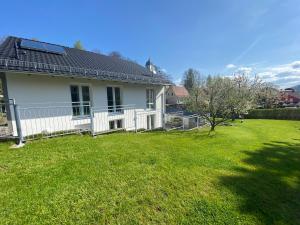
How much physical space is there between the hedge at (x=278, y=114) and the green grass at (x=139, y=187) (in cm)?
2346

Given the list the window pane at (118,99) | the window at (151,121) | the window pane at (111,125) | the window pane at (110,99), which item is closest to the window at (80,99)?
the window pane at (110,99)

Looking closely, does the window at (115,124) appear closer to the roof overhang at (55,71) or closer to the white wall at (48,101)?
the white wall at (48,101)

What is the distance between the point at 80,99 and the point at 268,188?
8875mm

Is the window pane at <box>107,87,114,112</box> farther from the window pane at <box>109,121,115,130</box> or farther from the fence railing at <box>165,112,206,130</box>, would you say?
the fence railing at <box>165,112,206,130</box>

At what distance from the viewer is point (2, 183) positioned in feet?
11.1

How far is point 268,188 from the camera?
3.99 meters

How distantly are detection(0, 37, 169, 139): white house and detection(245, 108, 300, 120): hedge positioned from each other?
22900mm

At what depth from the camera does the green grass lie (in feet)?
9.17

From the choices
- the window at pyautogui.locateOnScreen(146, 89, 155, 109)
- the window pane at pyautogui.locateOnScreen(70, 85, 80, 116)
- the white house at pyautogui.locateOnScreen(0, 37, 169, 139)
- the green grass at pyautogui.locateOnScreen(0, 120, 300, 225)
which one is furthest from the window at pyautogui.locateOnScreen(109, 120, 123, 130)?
the green grass at pyautogui.locateOnScreen(0, 120, 300, 225)

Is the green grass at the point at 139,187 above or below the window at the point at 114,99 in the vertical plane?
below

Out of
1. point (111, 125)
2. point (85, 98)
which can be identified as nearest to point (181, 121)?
point (111, 125)

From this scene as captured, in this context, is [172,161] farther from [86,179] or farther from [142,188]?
[86,179]

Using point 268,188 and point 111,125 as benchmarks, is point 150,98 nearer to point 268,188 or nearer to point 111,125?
point 111,125

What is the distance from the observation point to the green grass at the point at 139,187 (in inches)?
110
